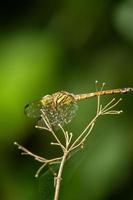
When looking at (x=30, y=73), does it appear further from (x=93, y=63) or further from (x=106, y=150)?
(x=106, y=150)

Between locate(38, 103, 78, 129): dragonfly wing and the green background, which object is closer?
locate(38, 103, 78, 129): dragonfly wing

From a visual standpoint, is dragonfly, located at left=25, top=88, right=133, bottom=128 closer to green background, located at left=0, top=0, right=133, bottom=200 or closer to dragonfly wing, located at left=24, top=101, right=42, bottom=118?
dragonfly wing, located at left=24, top=101, right=42, bottom=118

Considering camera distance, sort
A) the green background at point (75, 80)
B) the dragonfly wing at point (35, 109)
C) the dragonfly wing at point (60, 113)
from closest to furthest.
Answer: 1. the dragonfly wing at point (60, 113)
2. the dragonfly wing at point (35, 109)
3. the green background at point (75, 80)

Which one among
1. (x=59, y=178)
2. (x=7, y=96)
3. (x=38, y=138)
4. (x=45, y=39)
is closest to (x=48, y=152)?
(x=38, y=138)

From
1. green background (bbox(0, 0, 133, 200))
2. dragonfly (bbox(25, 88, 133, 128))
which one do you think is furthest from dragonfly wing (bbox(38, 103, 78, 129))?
green background (bbox(0, 0, 133, 200))

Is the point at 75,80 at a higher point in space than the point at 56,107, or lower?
higher

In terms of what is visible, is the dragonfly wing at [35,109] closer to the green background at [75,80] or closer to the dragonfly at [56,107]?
the dragonfly at [56,107]

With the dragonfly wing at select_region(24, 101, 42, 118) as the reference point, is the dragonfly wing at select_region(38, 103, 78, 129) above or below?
below

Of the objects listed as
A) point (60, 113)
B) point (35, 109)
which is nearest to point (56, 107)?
point (60, 113)

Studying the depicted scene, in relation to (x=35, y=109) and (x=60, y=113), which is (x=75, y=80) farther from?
(x=60, y=113)

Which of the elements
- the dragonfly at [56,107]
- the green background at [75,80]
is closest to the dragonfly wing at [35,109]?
the dragonfly at [56,107]
